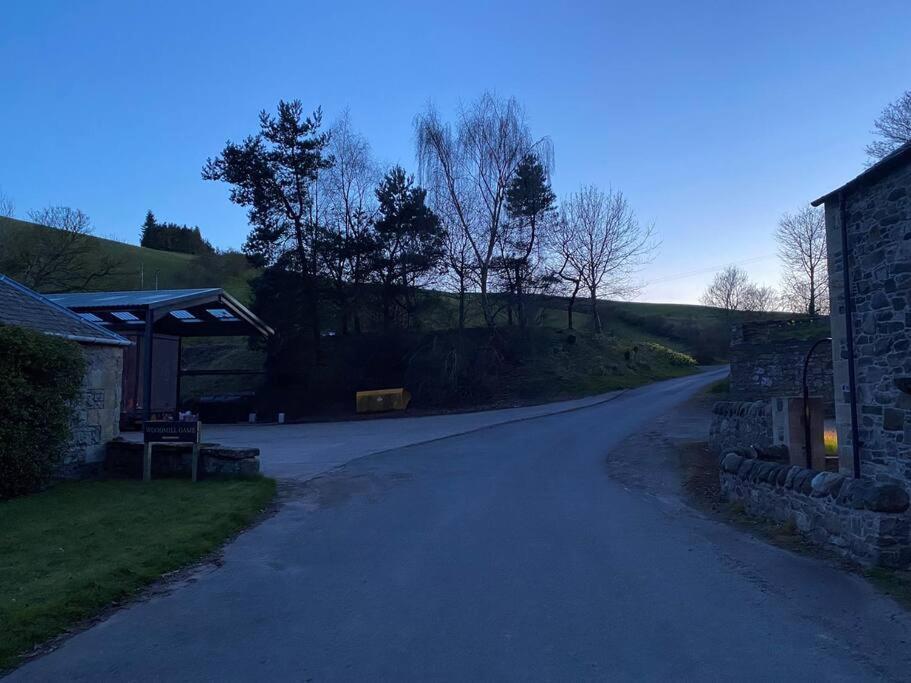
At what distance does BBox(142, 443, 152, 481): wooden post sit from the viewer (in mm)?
13781

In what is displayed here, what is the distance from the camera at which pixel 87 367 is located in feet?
46.4

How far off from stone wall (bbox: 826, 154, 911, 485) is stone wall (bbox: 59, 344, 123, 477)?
13726 mm

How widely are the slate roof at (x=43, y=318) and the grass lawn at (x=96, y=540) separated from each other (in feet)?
9.61

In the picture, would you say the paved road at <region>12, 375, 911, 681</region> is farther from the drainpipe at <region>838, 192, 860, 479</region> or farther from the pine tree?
the pine tree

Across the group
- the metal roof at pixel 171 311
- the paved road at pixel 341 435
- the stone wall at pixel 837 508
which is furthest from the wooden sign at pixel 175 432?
the metal roof at pixel 171 311

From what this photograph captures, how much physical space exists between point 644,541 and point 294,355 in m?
33.9

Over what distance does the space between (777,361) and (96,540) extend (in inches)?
916

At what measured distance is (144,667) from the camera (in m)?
4.90

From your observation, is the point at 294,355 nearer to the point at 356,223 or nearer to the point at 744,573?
the point at 356,223

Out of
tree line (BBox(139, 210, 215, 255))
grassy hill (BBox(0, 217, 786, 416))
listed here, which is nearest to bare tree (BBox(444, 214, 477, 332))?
grassy hill (BBox(0, 217, 786, 416))

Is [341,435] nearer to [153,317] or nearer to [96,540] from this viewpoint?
[153,317]

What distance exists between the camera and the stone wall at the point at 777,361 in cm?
2462

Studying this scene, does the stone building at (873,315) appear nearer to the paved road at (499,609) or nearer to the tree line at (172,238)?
the paved road at (499,609)

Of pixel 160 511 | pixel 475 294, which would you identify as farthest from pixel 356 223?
pixel 160 511
